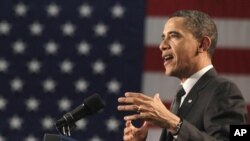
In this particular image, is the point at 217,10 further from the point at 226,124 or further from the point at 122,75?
the point at 226,124

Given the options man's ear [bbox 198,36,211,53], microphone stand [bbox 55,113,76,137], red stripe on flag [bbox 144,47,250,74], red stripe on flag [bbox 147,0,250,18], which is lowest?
microphone stand [bbox 55,113,76,137]

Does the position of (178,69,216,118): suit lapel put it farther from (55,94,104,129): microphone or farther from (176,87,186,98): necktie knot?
(55,94,104,129): microphone

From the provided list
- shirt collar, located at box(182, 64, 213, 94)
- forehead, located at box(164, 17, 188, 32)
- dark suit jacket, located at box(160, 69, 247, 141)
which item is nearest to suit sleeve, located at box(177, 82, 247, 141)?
dark suit jacket, located at box(160, 69, 247, 141)

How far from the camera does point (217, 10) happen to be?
353 centimetres

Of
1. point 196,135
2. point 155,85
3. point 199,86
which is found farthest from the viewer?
point 155,85

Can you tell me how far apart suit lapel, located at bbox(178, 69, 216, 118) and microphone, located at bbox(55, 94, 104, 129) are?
0.92 ft

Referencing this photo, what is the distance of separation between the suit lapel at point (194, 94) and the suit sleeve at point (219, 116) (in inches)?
3.7

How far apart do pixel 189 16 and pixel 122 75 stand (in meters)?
1.57

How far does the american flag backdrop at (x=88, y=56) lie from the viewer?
3512 mm

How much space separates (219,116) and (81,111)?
430 millimetres

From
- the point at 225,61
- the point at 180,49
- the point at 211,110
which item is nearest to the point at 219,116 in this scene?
the point at 211,110

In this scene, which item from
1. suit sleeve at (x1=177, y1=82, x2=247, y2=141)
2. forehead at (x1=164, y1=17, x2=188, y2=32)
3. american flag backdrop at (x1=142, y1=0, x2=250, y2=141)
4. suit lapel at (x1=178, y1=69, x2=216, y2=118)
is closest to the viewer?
suit sleeve at (x1=177, y1=82, x2=247, y2=141)

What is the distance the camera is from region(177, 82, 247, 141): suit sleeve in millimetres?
1691

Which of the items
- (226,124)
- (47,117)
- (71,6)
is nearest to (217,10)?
(71,6)
